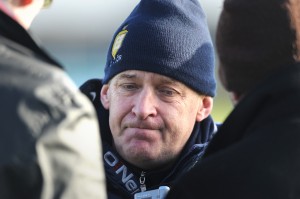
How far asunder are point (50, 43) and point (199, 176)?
56.4 ft

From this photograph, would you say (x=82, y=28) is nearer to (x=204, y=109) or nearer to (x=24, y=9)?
(x=204, y=109)

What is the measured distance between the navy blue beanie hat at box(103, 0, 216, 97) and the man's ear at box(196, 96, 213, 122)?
4cm

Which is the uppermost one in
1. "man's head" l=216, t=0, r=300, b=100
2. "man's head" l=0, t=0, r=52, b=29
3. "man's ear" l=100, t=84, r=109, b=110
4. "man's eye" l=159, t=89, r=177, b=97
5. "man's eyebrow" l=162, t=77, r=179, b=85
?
"man's head" l=0, t=0, r=52, b=29

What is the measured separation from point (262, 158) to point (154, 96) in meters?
1.20

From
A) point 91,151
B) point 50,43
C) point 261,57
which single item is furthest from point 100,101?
point 50,43

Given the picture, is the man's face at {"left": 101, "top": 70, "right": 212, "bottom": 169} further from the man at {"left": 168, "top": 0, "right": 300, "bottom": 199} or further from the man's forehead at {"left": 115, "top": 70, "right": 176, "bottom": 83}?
the man at {"left": 168, "top": 0, "right": 300, "bottom": 199}

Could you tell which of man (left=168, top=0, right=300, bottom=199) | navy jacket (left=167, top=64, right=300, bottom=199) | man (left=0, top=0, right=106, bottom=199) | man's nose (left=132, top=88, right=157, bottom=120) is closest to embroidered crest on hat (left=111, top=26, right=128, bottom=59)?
man's nose (left=132, top=88, right=157, bottom=120)

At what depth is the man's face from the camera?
→ 11.4 ft

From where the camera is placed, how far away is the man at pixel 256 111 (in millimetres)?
2334

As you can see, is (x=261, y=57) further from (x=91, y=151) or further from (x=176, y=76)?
(x=176, y=76)

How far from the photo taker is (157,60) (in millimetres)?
3480

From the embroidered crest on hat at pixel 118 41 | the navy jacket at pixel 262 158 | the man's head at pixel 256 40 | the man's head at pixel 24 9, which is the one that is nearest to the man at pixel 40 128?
the man's head at pixel 24 9

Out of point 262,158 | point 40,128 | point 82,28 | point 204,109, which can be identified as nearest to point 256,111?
point 262,158

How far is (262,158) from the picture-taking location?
7.68ft
